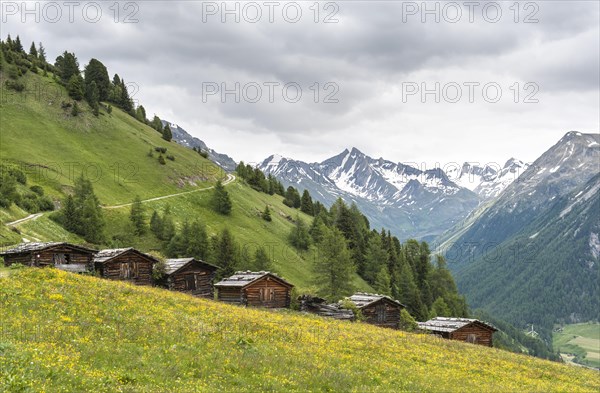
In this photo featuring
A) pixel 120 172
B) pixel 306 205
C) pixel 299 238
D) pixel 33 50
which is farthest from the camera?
pixel 33 50

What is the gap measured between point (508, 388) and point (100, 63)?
542ft

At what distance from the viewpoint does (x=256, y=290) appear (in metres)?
61.0

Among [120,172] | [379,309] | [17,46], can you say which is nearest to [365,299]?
[379,309]

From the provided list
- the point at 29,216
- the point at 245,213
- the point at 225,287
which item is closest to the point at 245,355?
the point at 225,287

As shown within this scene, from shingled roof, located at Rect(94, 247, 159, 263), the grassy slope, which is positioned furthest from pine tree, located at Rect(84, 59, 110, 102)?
shingled roof, located at Rect(94, 247, 159, 263)

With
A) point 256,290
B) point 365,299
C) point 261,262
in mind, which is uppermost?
point 261,262

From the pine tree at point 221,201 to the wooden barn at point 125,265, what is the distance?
58417mm

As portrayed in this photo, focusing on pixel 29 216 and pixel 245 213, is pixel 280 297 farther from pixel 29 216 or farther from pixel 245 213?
pixel 245 213

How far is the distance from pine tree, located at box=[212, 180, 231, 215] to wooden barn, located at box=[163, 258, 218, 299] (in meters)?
54.3

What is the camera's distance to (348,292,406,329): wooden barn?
215 feet

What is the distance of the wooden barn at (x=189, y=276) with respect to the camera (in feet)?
211

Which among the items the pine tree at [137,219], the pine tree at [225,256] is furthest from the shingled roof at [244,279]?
the pine tree at [137,219]

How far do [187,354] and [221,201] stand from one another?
101 m

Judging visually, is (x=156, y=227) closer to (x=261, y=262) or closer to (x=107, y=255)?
(x=261, y=262)
